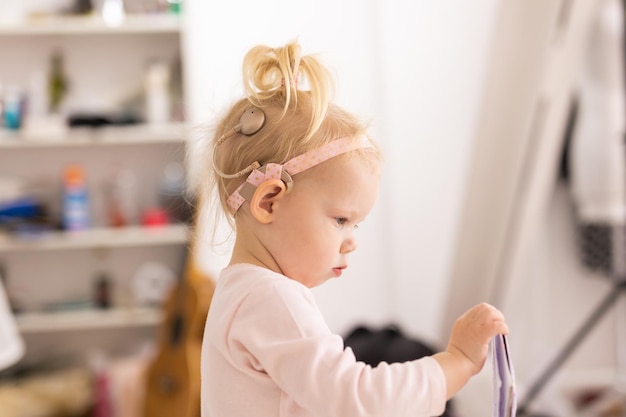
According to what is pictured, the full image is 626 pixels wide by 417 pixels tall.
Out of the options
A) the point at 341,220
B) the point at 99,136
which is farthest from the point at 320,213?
the point at 99,136

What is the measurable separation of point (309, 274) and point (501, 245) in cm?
185

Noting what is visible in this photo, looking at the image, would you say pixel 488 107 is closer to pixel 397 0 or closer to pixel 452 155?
pixel 452 155

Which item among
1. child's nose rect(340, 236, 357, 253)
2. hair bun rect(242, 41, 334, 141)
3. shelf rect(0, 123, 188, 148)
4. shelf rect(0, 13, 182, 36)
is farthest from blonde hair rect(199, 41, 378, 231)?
shelf rect(0, 13, 182, 36)

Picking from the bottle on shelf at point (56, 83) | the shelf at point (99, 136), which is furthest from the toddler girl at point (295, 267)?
the bottle on shelf at point (56, 83)

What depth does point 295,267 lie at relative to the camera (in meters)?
0.84

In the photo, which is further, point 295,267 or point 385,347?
point 385,347

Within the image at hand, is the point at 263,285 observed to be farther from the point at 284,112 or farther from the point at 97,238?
the point at 97,238

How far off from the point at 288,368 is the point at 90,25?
3062 millimetres

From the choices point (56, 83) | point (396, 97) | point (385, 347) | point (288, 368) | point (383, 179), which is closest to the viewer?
point (288, 368)

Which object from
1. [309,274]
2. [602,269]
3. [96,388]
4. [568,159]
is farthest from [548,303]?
[309,274]

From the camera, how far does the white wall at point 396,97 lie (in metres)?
2.50

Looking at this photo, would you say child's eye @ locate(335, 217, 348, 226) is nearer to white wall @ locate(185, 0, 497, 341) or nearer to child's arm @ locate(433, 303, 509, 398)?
child's arm @ locate(433, 303, 509, 398)

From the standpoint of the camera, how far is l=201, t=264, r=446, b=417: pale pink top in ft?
2.42

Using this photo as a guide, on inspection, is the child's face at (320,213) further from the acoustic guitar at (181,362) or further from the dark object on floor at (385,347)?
the acoustic guitar at (181,362)
